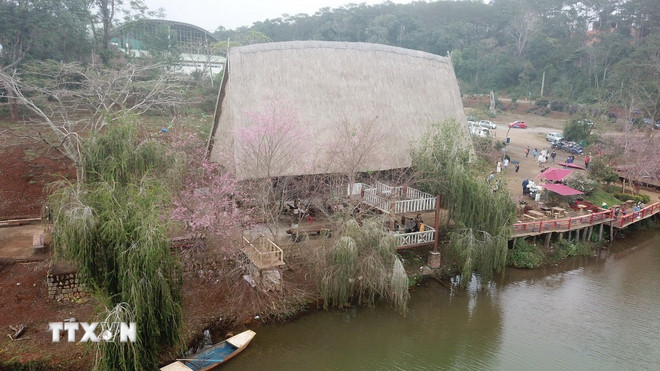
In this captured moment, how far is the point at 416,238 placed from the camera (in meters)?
17.9

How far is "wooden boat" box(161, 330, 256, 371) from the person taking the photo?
11.9m

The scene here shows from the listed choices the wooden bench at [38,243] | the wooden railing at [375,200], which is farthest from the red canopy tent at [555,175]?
the wooden bench at [38,243]

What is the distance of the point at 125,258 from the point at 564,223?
63.8 feet

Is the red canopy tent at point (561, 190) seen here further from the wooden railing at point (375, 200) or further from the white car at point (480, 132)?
the white car at point (480, 132)

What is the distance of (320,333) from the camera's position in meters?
14.5

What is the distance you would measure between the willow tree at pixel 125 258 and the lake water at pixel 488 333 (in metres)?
3.21

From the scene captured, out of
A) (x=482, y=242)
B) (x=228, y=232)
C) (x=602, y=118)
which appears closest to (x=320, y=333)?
(x=228, y=232)

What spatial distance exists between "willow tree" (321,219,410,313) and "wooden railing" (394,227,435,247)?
245cm

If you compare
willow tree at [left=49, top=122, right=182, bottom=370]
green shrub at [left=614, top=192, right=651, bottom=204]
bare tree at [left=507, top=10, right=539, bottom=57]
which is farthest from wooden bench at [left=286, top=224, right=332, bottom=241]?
bare tree at [left=507, top=10, right=539, bottom=57]

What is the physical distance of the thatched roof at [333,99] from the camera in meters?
18.5

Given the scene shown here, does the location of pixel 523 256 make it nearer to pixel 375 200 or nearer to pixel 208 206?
pixel 375 200

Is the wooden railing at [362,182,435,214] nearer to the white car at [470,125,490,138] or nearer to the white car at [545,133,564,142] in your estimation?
the white car at [470,125,490,138]

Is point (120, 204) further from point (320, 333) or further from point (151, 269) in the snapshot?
point (320, 333)

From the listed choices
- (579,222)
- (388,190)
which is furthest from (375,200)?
(579,222)
